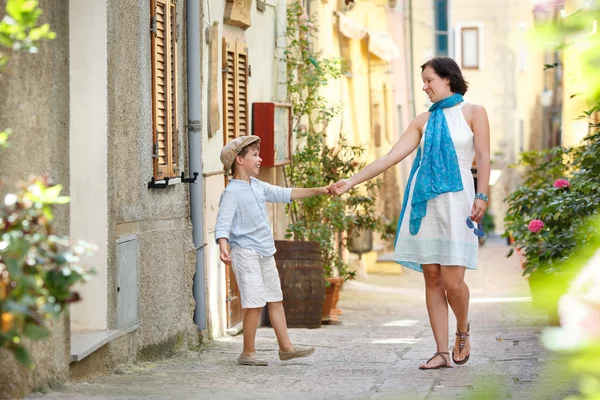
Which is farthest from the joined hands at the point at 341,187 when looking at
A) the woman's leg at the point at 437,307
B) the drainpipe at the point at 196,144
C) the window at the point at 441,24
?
the window at the point at 441,24

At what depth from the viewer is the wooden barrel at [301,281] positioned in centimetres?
1043

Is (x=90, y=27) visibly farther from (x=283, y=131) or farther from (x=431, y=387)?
(x=283, y=131)

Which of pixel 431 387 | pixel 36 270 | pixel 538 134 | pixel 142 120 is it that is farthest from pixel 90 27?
pixel 538 134

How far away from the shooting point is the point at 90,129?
19.5 feet

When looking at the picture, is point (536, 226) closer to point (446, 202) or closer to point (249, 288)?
point (446, 202)

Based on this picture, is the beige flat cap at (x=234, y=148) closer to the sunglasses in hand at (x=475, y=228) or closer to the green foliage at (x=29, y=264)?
the sunglasses in hand at (x=475, y=228)

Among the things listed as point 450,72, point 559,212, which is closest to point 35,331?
point 450,72

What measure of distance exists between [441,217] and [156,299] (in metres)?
2.13

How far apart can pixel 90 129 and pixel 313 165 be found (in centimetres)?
662

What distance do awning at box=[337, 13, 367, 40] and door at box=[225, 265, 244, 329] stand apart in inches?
366

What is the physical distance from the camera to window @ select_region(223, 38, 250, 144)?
32.0 feet

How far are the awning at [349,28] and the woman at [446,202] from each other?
1258 cm

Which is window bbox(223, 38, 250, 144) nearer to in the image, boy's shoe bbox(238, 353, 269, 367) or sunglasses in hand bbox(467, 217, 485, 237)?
boy's shoe bbox(238, 353, 269, 367)

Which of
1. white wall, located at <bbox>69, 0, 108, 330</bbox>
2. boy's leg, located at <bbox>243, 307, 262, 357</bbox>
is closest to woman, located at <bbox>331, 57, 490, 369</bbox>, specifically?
boy's leg, located at <bbox>243, 307, 262, 357</bbox>
